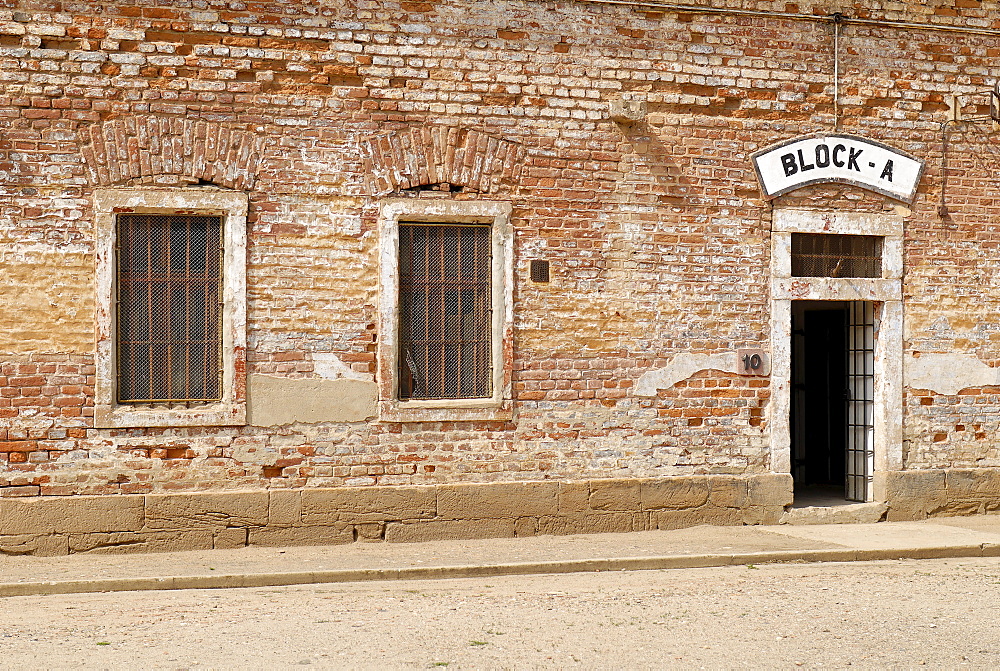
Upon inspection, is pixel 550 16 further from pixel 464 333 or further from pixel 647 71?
pixel 464 333

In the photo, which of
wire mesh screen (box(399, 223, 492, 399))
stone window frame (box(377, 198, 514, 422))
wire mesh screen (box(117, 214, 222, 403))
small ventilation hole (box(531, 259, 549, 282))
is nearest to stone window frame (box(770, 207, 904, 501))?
small ventilation hole (box(531, 259, 549, 282))

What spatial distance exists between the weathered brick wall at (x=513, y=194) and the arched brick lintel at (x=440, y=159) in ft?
0.08

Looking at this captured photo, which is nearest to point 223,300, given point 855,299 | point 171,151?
point 171,151

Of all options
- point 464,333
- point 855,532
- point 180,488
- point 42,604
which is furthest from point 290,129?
point 855,532

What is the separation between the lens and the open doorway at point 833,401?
11.7 m

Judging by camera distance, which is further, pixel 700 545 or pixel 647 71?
pixel 647 71

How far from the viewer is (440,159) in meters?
10.2

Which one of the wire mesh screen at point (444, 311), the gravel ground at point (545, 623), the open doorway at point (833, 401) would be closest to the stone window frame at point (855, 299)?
the open doorway at point (833, 401)

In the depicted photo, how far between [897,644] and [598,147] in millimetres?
5506

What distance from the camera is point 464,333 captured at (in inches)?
408

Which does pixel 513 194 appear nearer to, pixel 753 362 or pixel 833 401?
pixel 753 362

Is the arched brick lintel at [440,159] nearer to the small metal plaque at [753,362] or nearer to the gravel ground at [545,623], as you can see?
the small metal plaque at [753,362]

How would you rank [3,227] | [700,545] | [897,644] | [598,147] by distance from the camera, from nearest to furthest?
[897,644]
[3,227]
[700,545]
[598,147]

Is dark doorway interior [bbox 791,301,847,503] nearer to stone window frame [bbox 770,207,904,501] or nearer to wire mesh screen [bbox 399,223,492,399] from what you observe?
stone window frame [bbox 770,207,904,501]
